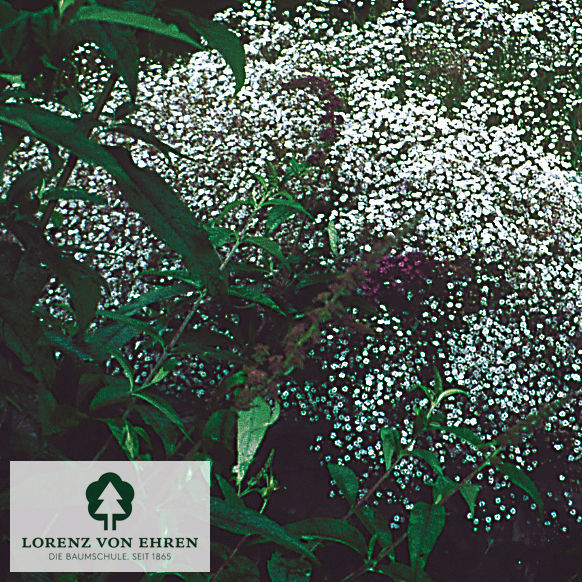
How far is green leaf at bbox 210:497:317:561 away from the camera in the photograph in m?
1.10

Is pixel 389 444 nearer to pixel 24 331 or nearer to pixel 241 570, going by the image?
pixel 241 570

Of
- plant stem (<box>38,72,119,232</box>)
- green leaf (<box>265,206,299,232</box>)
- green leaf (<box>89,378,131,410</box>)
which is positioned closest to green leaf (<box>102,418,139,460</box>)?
green leaf (<box>89,378,131,410</box>)

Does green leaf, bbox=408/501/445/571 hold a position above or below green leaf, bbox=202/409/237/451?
below

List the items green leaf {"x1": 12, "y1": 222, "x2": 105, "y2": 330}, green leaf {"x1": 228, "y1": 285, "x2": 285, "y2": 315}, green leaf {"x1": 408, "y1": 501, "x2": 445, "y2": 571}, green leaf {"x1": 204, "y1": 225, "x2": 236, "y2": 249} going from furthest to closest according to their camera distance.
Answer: green leaf {"x1": 204, "y1": 225, "x2": 236, "y2": 249} < green leaf {"x1": 228, "y1": 285, "x2": 285, "y2": 315} < green leaf {"x1": 408, "y1": 501, "x2": 445, "y2": 571} < green leaf {"x1": 12, "y1": 222, "x2": 105, "y2": 330}

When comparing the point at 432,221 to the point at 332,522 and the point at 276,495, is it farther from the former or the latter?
the point at 332,522

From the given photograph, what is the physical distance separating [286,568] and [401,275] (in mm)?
1928

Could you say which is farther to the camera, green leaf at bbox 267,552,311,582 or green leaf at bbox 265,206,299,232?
green leaf at bbox 265,206,299,232

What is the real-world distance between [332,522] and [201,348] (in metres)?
0.39

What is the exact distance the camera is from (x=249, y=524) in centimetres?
112

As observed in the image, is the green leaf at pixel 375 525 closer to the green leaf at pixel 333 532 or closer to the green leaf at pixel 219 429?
the green leaf at pixel 333 532

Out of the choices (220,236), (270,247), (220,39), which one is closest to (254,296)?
(270,247)

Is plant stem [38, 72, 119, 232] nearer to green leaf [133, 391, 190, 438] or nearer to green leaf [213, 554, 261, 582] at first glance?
green leaf [133, 391, 190, 438]

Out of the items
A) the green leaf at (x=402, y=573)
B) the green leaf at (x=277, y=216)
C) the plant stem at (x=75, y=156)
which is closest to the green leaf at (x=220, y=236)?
the green leaf at (x=277, y=216)

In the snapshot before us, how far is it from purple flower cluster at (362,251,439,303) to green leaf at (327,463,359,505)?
160cm
